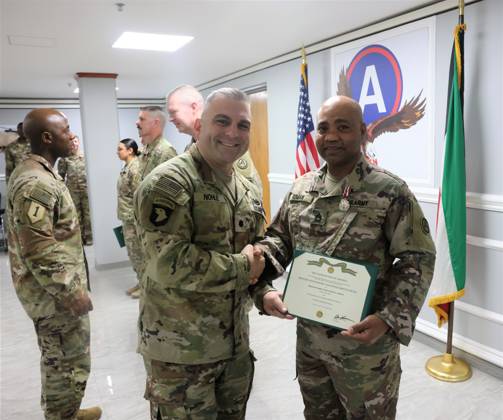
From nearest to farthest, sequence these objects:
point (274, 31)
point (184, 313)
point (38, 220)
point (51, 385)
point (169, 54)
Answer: point (184, 313) → point (38, 220) → point (51, 385) → point (274, 31) → point (169, 54)

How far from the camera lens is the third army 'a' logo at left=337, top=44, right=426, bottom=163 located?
3.24 meters

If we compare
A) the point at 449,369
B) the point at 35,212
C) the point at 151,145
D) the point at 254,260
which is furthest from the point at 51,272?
the point at 449,369

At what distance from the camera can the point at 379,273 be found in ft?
4.91

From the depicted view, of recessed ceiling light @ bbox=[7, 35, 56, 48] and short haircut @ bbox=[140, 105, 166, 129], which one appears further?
short haircut @ bbox=[140, 105, 166, 129]

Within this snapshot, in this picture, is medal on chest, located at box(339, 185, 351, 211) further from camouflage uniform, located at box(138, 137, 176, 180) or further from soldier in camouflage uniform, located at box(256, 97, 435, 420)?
camouflage uniform, located at box(138, 137, 176, 180)

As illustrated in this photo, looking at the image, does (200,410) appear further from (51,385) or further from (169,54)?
(169,54)

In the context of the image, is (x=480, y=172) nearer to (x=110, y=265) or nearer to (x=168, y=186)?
(x=168, y=186)

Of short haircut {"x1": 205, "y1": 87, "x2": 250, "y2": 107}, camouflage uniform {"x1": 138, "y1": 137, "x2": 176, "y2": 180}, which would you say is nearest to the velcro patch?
short haircut {"x1": 205, "y1": 87, "x2": 250, "y2": 107}

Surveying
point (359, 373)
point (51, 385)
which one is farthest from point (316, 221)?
point (51, 385)

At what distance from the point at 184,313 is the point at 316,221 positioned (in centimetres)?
57

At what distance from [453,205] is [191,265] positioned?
2023 mm

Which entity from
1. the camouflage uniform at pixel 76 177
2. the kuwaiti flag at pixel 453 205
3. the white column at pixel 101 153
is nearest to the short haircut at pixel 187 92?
the kuwaiti flag at pixel 453 205

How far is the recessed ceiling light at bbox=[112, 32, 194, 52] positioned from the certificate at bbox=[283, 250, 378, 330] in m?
2.88

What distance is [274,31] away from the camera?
11.6 ft
